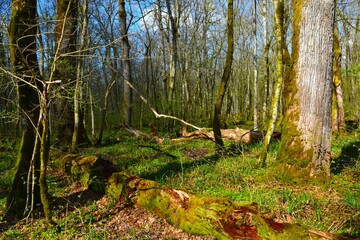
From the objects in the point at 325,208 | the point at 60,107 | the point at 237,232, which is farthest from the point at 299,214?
the point at 60,107

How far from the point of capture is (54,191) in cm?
575

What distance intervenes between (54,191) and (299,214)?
4638 millimetres

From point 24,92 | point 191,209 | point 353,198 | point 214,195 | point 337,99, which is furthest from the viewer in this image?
point 337,99

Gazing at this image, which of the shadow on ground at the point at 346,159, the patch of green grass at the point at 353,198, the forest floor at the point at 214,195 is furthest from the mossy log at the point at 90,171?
the shadow on ground at the point at 346,159

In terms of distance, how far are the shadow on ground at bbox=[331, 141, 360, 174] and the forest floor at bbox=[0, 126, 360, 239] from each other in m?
0.03

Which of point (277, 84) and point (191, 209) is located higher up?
point (277, 84)

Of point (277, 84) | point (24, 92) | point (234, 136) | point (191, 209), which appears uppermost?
point (277, 84)

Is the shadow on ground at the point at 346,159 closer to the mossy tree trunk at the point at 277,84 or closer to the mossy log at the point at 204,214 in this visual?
the mossy tree trunk at the point at 277,84

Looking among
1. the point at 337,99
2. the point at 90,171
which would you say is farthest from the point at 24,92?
the point at 337,99

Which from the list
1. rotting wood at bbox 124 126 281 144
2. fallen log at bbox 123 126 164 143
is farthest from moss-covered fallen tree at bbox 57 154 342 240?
fallen log at bbox 123 126 164 143

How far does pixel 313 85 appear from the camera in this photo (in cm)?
509

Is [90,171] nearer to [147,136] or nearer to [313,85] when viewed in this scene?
[313,85]

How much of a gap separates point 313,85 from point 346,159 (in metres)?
2.58

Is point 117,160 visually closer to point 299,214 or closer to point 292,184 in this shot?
point 292,184
